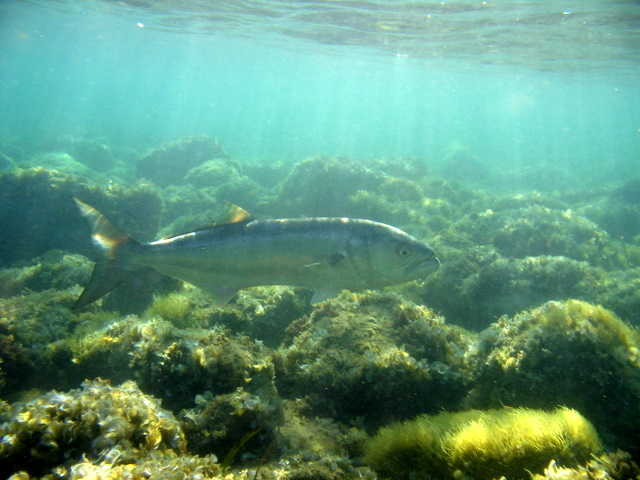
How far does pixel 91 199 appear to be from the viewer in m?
12.2

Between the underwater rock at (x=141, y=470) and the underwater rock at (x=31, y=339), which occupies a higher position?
the underwater rock at (x=141, y=470)

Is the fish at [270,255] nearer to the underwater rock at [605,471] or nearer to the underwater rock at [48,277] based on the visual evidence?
the underwater rock at [605,471]

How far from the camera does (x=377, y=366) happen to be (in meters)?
3.76

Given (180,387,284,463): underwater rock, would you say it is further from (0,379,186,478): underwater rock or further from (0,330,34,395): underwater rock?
(0,330,34,395): underwater rock

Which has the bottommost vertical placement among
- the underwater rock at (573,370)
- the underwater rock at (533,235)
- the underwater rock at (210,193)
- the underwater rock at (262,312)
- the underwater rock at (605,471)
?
the underwater rock at (210,193)

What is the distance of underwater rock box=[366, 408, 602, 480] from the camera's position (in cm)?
254

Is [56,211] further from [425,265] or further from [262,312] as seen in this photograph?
[425,265]

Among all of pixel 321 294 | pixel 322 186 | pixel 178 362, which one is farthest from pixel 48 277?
pixel 322 186

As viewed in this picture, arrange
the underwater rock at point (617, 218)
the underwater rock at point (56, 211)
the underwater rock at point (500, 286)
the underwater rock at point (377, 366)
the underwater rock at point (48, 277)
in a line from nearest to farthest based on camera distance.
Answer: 1. the underwater rock at point (377, 366)
2. the underwater rock at point (500, 286)
3. the underwater rock at point (48, 277)
4. the underwater rock at point (56, 211)
5. the underwater rock at point (617, 218)

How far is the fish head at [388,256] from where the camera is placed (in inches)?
161

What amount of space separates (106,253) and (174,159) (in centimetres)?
2448

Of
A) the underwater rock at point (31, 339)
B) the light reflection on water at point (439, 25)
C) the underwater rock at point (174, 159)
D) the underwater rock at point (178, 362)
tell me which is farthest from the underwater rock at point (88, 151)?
the underwater rock at point (178, 362)

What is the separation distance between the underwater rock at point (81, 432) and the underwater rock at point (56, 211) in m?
10.4

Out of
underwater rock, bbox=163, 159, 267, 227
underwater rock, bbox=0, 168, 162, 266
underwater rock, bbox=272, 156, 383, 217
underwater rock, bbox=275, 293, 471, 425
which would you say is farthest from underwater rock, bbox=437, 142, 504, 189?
underwater rock, bbox=275, 293, 471, 425
